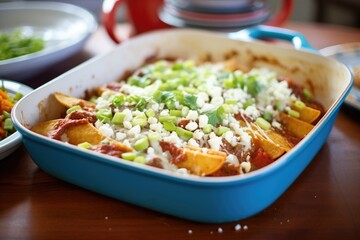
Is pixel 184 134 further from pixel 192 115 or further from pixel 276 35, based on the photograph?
pixel 276 35

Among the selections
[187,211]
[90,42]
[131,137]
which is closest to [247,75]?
[131,137]

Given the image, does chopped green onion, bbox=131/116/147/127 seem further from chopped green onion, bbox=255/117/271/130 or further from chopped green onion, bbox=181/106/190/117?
chopped green onion, bbox=255/117/271/130

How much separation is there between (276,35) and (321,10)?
201 cm

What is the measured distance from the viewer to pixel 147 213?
1119 mm

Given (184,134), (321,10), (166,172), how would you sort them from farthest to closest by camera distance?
(321,10)
(184,134)
(166,172)

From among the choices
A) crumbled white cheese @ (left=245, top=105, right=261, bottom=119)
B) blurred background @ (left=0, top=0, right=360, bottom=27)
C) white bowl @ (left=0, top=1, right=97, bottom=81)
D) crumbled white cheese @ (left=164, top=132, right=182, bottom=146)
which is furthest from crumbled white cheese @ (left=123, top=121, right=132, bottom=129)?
blurred background @ (left=0, top=0, right=360, bottom=27)

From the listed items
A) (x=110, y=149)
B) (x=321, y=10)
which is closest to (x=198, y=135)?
(x=110, y=149)

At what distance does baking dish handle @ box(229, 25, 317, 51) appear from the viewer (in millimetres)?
1756

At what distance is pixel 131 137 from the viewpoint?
121 centimetres

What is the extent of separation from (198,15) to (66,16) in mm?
680

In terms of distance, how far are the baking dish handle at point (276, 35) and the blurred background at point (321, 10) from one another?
166 centimetres

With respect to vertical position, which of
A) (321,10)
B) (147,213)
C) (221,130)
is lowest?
(321,10)

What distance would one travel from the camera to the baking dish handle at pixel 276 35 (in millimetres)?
1756

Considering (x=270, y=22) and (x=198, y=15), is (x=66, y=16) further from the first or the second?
(x=270, y=22)
